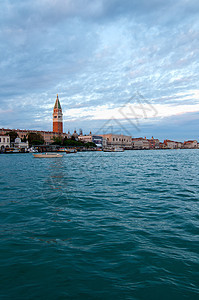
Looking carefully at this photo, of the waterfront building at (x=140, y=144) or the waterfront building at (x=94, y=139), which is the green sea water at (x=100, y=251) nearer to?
the waterfront building at (x=94, y=139)

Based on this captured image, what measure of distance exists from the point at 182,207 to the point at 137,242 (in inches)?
134

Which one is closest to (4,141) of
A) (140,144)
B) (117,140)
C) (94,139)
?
(94,139)

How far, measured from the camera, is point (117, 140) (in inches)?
6688

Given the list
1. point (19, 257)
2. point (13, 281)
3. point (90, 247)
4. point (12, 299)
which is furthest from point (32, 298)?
point (90, 247)

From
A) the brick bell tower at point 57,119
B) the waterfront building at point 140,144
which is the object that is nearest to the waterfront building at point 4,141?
the brick bell tower at point 57,119

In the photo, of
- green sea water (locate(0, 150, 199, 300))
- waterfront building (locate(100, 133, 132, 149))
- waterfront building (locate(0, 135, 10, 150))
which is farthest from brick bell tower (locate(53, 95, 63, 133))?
green sea water (locate(0, 150, 199, 300))

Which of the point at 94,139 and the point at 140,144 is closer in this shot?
the point at 94,139

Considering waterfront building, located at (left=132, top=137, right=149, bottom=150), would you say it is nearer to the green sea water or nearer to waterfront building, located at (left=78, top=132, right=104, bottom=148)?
waterfront building, located at (left=78, top=132, right=104, bottom=148)

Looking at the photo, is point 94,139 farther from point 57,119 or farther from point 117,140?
point 57,119

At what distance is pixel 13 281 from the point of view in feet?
11.4

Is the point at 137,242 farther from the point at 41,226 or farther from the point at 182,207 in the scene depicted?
the point at 182,207

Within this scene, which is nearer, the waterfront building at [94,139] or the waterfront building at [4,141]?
the waterfront building at [4,141]

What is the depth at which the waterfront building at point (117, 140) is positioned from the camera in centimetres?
16262

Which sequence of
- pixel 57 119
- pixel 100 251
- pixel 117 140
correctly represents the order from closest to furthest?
pixel 100 251 → pixel 57 119 → pixel 117 140
